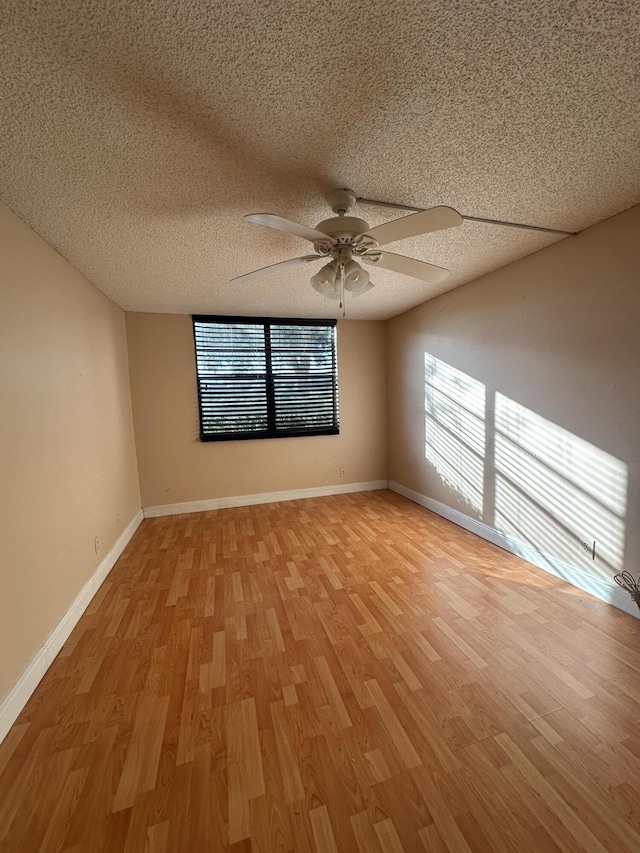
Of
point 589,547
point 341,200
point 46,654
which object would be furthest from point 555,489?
point 46,654

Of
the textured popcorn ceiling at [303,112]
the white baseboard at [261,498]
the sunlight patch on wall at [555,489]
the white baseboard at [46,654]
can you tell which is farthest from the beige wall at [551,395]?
the white baseboard at [46,654]

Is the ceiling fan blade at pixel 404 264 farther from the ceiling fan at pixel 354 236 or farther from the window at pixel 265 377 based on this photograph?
the window at pixel 265 377

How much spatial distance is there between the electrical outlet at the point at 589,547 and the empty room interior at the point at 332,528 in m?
0.04

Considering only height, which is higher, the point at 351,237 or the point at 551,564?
the point at 351,237

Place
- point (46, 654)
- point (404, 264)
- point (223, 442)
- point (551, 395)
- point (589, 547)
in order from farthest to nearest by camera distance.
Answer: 1. point (223, 442)
2. point (551, 395)
3. point (589, 547)
4. point (404, 264)
5. point (46, 654)

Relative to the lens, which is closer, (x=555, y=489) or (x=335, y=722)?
(x=335, y=722)

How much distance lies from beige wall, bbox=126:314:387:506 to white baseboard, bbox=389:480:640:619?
4.73 ft

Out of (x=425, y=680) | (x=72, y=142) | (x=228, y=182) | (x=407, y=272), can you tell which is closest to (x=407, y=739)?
(x=425, y=680)

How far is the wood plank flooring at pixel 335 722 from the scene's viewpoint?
1.02 m

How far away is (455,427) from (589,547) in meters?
1.48

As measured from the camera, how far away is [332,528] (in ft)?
11.1

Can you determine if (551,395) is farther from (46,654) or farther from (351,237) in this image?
(46,654)

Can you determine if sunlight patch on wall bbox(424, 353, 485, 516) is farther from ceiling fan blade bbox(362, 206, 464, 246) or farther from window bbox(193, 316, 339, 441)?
ceiling fan blade bbox(362, 206, 464, 246)

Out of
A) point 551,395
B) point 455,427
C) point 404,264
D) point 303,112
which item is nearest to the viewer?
point 303,112
